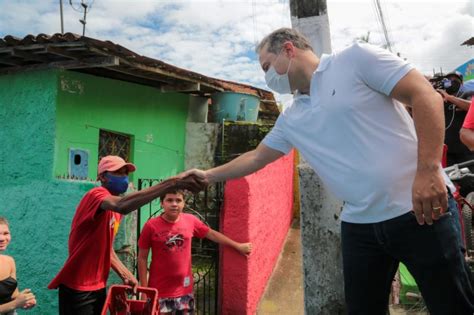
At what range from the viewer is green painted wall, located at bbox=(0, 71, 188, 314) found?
474 cm

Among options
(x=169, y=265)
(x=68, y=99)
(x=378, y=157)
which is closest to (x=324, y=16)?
(x=378, y=157)

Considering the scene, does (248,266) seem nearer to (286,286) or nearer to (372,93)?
(286,286)

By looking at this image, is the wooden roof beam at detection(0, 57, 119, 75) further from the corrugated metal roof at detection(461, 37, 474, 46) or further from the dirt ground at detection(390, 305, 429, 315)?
the corrugated metal roof at detection(461, 37, 474, 46)

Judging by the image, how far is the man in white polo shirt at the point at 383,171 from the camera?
1.66m

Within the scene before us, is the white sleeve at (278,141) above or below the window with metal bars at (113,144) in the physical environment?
below

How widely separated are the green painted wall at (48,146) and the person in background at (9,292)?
42.7 inches

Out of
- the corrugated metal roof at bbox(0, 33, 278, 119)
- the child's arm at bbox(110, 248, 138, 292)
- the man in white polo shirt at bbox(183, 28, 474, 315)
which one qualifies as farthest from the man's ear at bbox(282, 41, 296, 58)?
the corrugated metal roof at bbox(0, 33, 278, 119)

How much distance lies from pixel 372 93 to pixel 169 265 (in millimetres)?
2627

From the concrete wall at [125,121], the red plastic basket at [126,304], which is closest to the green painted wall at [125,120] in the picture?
the concrete wall at [125,121]

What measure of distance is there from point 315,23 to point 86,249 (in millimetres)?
2342

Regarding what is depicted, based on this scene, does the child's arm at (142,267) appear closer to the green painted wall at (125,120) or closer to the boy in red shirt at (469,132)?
the green painted wall at (125,120)

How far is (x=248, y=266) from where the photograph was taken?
473 centimetres

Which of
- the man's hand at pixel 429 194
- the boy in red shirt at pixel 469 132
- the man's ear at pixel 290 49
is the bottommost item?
the man's hand at pixel 429 194

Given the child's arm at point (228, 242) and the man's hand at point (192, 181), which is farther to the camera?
the child's arm at point (228, 242)
